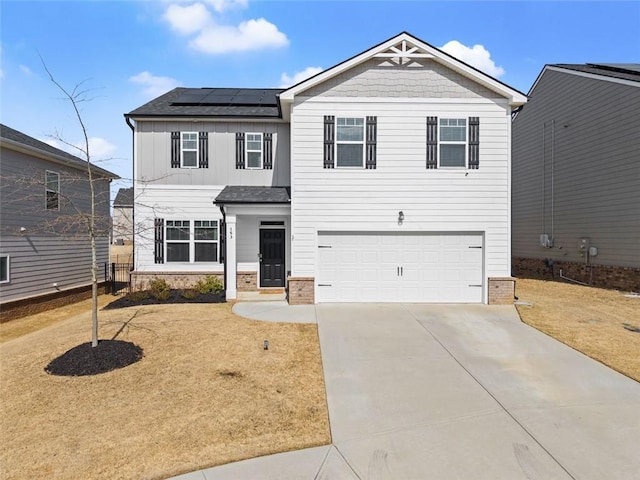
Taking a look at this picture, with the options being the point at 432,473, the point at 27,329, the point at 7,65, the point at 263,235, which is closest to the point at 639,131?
the point at 263,235

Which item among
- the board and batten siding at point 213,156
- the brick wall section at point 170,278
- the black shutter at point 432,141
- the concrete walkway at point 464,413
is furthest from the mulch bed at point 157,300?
the black shutter at point 432,141

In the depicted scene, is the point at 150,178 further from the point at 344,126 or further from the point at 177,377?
the point at 177,377

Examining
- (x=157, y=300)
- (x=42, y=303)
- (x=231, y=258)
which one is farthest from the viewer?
(x=42, y=303)

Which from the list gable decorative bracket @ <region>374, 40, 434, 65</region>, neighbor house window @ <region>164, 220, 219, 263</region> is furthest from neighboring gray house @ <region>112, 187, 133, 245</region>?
gable decorative bracket @ <region>374, 40, 434, 65</region>

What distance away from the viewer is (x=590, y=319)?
364 inches

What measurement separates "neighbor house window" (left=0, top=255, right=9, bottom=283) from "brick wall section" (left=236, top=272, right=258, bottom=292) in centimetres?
739

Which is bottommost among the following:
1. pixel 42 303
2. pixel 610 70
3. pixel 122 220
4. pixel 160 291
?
pixel 42 303

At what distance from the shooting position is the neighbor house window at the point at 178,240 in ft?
42.3

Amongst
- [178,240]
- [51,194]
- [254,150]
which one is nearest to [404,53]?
[254,150]

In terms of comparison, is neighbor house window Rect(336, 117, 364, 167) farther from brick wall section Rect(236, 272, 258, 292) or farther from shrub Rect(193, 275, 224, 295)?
shrub Rect(193, 275, 224, 295)

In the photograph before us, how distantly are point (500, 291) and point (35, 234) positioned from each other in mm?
15729

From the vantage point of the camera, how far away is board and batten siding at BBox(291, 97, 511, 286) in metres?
10.6

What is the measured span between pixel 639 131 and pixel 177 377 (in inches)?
656

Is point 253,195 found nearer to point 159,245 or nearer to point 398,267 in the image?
point 159,245
